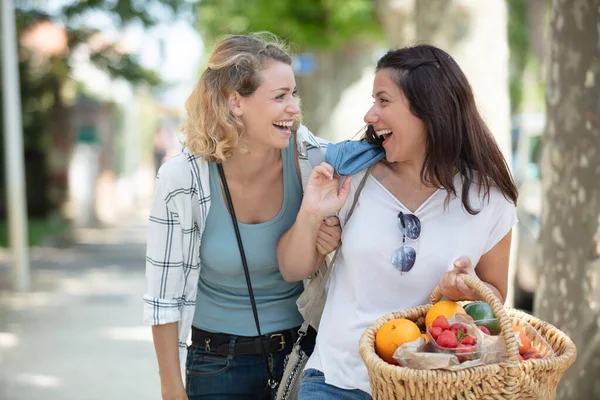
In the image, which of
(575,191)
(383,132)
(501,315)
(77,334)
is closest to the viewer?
(501,315)

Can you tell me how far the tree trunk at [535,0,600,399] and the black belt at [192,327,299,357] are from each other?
192cm

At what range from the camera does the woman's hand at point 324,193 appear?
2734 millimetres

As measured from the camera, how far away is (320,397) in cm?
266

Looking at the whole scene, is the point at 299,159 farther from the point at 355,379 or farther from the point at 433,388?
the point at 433,388

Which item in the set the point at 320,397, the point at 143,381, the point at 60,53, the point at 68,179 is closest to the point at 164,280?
the point at 320,397

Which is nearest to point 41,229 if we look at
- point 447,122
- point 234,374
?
point 234,374

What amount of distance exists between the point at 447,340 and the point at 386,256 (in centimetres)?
47

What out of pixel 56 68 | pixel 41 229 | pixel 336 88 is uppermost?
pixel 56 68

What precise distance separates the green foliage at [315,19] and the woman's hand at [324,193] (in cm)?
958

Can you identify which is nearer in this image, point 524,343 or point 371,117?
point 524,343

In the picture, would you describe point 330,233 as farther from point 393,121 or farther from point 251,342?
point 251,342

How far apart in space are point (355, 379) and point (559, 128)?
2331mm

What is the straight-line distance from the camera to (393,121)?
268cm

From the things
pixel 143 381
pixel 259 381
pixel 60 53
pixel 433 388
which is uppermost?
pixel 60 53
